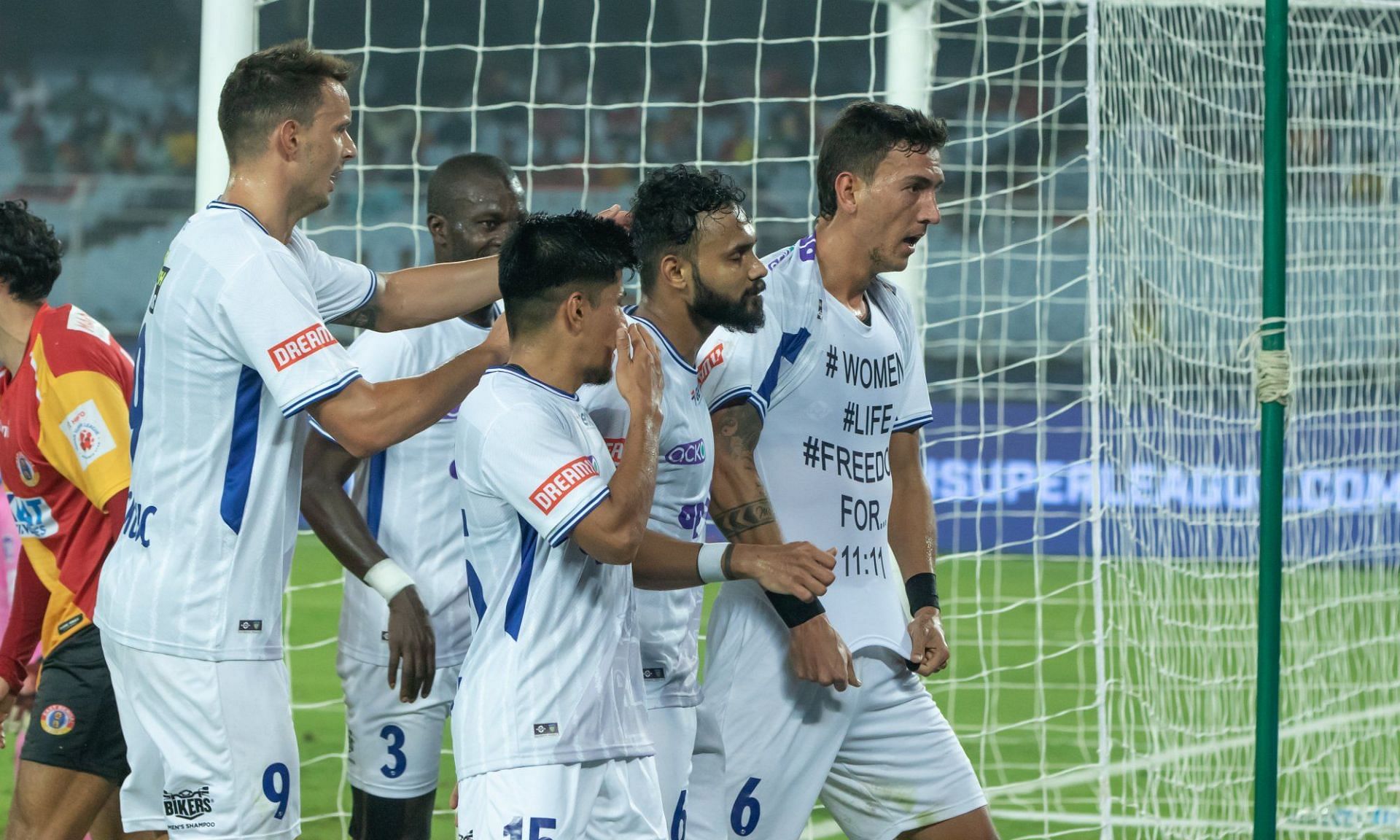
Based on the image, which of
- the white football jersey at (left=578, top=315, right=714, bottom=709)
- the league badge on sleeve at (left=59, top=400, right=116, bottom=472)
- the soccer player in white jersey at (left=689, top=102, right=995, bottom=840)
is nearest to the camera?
the white football jersey at (left=578, top=315, right=714, bottom=709)

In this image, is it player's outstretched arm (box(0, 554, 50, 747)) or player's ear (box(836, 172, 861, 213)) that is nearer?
player's ear (box(836, 172, 861, 213))

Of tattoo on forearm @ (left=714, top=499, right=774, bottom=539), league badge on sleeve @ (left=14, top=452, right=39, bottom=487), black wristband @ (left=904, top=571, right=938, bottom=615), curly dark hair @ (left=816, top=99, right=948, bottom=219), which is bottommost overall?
black wristband @ (left=904, top=571, right=938, bottom=615)

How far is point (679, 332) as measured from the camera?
3.67m

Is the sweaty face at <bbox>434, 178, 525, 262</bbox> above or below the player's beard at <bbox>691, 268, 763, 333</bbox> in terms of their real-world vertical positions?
above

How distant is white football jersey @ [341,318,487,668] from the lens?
4441mm

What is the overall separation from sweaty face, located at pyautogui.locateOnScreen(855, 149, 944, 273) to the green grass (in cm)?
205

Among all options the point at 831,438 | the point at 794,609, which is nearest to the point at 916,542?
the point at 831,438

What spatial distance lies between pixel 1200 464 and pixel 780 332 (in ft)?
10.1

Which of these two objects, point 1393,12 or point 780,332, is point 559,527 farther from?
point 1393,12

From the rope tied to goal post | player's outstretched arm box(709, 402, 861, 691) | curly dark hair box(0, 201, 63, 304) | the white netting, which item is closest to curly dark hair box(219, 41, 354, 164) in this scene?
curly dark hair box(0, 201, 63, 304)

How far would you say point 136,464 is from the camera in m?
3.41

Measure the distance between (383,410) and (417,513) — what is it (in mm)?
1270

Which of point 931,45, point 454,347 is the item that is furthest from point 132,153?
point 454,347

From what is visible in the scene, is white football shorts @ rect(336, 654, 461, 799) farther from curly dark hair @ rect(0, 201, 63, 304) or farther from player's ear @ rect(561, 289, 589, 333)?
player's ear @ rect(561, 289, 589, 333)
